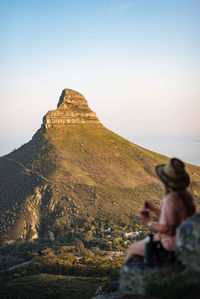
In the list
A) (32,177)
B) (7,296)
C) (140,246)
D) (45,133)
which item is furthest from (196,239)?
(45,133)

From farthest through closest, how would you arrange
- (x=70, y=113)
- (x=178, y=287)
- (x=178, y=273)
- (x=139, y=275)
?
(x=70, y=113) → (x=139, y=275) → (x=178, y=273) → (x=178, y=287)

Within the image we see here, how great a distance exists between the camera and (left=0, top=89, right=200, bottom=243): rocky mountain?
84250 millimetres

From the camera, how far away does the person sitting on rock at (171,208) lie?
784 cm

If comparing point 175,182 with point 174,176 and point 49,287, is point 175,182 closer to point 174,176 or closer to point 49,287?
point 174,176

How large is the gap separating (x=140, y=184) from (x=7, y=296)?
67.5 metres

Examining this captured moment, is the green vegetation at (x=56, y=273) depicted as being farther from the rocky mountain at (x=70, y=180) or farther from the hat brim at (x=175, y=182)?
the hat brim at (x=175, y=182)

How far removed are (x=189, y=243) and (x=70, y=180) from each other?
87987mm

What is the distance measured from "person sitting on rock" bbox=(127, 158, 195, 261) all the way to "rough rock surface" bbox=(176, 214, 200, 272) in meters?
0.30

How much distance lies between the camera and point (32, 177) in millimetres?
96688

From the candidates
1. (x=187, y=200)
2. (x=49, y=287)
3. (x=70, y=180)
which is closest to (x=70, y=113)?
(x=70, y=180)

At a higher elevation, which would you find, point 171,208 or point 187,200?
point 187,200

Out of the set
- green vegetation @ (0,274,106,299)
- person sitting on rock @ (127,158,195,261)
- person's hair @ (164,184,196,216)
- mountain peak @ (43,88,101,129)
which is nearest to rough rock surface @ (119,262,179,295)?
person sitting on rock @ (127,158,195,261)

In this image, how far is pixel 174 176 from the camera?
8133 millimetres

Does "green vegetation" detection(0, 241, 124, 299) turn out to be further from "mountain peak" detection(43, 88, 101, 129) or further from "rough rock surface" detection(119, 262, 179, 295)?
"mountain peak" detection(43, 88, 101, 129)
